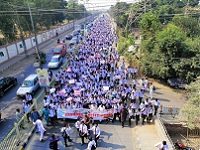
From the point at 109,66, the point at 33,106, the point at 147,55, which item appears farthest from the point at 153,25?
the point at 33,106

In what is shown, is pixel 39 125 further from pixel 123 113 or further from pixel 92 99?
pixel 123 113

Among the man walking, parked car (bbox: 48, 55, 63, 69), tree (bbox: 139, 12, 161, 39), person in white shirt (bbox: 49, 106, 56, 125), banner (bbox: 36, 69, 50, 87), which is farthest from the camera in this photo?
parked car (bbox: 48, 55, 63, 69)

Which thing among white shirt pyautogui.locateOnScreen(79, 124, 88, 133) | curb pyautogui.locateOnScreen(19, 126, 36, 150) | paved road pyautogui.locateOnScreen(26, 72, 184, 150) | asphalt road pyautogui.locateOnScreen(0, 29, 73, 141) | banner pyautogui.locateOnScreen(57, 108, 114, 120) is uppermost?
white shirt pyautogui.locateOnScreen(79, 124, 88, 133)

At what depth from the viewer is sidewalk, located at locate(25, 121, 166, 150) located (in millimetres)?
10688

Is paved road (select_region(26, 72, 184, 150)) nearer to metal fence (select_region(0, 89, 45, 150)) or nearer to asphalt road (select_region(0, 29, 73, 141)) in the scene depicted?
metal fence (select_region(0, 89, 45, 150))

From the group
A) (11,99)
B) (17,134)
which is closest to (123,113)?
(17,134)

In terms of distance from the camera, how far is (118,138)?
11.5 metres

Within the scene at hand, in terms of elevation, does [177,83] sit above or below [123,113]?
below

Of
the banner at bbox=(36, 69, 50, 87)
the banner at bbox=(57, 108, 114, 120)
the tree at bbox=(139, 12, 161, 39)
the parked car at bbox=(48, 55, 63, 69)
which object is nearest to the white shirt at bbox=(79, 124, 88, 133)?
the banner at bbox=(57, 108, 114, 120)

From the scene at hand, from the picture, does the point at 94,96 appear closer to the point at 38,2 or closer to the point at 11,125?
the point at 11,125

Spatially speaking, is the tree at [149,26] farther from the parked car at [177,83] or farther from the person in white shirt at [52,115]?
the person in white shirt at [52,115]

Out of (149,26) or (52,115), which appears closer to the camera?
(52,115)

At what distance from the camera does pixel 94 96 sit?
45.1 feet

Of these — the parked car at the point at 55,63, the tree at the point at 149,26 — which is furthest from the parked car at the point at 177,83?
the parked car at the point at 55,63
